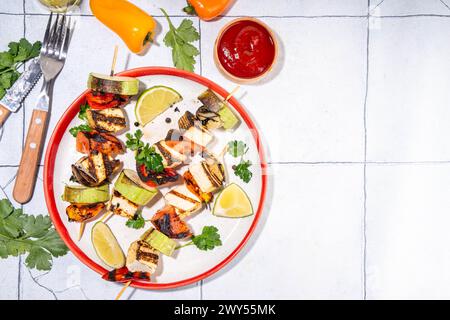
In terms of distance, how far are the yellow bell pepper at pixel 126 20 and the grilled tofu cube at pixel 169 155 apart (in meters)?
0.35

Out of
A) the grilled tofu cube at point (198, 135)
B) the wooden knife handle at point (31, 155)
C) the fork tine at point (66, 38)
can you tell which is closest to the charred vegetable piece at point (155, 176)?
the grilled tofu cube at point (198, 135)

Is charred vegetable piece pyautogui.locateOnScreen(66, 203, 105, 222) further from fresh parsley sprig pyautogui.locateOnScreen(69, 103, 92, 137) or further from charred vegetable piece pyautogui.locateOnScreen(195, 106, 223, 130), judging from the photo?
charred vegetable piece pyautogui.locateOnScreen(195, 106, 223, 130)

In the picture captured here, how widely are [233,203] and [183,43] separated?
59 centimetres

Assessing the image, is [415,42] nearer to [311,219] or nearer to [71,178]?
[311,219]

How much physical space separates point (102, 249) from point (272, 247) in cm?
61

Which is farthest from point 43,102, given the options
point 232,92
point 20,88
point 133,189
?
point 232,92

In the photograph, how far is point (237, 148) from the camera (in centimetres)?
174

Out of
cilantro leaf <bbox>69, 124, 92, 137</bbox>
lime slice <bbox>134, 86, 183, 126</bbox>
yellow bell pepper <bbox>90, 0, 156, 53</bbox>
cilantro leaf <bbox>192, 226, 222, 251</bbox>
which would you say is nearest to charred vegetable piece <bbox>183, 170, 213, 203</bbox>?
cilantro leaf <bbox>192, 226, 222, 251</bbox>

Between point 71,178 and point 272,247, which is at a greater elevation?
point 71,178

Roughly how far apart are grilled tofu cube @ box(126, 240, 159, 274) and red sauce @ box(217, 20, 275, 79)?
0.66 meters

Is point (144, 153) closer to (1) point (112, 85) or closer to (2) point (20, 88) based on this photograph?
(1) point (112, 85)

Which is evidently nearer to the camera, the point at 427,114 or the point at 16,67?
the point at 16,67

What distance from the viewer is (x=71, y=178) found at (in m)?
1.69
